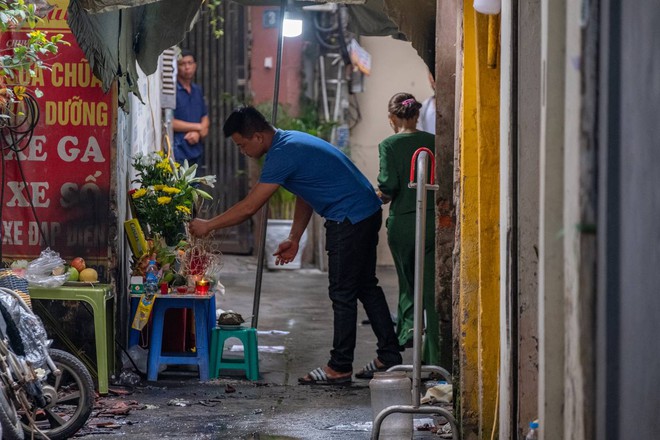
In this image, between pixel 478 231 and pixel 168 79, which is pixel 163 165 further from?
pixel 168 79

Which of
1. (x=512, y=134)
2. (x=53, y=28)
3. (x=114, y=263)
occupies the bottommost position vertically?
(x=114, y=263)

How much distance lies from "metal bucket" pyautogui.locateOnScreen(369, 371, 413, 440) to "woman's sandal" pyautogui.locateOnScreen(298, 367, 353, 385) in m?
2.01

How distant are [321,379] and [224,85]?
8.81 meters

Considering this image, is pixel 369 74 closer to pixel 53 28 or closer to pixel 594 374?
pixel 53 28

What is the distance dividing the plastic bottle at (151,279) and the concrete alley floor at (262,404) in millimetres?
683

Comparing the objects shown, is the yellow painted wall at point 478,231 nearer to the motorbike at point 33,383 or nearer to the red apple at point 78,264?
the motorbike at point 33,383

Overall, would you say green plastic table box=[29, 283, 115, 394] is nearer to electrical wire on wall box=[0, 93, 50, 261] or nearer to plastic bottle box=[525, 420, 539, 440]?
electrical wire on wall box=[0, 93, 50, 261]

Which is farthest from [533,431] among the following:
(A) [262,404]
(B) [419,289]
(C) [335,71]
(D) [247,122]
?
(C) [335,71]

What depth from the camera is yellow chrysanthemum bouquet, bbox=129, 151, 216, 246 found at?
841 centimetres

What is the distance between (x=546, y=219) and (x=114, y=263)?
477 centimetres

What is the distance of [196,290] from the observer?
26.9 ft

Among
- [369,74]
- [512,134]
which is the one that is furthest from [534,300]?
Result: [369,74]

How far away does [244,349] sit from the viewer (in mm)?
8211

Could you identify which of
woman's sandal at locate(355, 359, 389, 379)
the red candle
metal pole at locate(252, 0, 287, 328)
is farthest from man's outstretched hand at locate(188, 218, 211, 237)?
woman's sandal at locate(355, 359, 389, 379)
